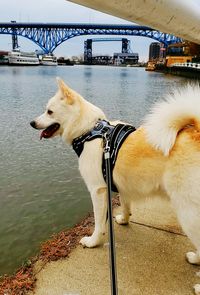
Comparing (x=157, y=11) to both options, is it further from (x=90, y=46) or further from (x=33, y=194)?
(x=90, y=46)

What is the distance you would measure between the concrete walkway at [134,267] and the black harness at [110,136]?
1.95ft

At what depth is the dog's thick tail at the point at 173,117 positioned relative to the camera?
242 centimetres

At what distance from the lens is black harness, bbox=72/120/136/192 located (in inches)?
108

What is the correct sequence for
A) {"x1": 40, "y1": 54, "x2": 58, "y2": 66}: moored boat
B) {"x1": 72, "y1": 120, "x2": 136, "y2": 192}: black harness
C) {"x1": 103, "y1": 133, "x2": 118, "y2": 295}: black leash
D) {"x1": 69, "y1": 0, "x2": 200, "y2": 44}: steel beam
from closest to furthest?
{"x1": 69, "y1": 0, "x2": 200, "y2": 44}: steel beam
{"x1": 103, "y1": 133, "x2": 118, "y2": 295}: black leash
{"x1": 72, "y1": 120, "x2": 136, "y2": 192}: black harness
{"x1": 40, "y1": 54, "x2": 58, "y2": 66}: moored boat

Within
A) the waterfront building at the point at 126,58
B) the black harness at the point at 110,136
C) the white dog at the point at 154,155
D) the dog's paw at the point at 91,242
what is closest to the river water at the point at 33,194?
the dog's paw at the point at 91,242

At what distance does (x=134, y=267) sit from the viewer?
9.23 ft

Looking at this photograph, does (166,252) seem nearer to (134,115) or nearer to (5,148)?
(5,148)

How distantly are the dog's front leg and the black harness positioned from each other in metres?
0.14

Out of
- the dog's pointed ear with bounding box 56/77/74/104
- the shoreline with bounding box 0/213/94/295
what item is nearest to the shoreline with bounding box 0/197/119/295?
the shoreline with bounding box 0/213/94/295

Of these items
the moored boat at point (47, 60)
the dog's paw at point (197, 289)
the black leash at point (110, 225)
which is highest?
the moored boat at point (47, 60)

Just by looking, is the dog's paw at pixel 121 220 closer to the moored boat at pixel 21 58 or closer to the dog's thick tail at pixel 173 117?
the dog's thick tail at pixel 173 117

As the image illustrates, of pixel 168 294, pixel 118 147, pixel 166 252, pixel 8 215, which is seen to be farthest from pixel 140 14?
pixel 8 215

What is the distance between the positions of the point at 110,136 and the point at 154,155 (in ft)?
1.60

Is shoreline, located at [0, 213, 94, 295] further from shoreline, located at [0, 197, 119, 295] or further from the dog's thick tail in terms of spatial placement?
the dog's thick tail
